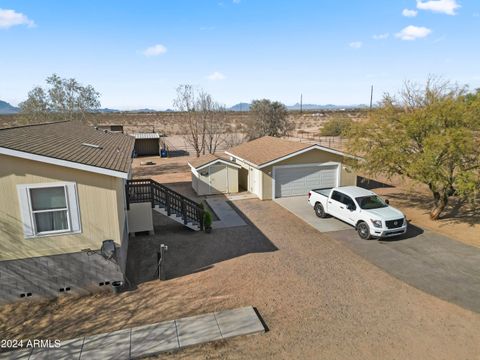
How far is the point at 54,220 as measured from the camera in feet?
34.1

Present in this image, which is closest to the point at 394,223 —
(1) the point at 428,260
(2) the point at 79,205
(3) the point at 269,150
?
(1) the point at 428,260

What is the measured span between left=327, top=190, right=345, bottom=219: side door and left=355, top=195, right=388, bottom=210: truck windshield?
0.90 meters

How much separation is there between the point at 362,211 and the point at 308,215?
3.80 metres

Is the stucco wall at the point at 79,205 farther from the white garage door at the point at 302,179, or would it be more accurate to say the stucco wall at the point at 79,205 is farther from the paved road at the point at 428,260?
the white garage door at the point at 302,179

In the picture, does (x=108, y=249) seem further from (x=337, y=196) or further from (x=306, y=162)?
→ (x=306, y=162)

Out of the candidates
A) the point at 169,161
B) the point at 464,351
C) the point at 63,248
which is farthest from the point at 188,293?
the point at 169,161

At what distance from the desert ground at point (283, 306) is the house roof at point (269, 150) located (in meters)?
7.64

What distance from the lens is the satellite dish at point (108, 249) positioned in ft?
34.9

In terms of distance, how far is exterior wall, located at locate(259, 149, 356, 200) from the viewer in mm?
21281

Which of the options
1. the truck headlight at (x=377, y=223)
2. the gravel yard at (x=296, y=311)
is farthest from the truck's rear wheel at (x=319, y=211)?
→ the gravel yard at (x=296, y=311)

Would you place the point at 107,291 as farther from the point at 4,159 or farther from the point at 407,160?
the point at 407,160

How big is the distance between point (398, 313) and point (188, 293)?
6041 millimetres

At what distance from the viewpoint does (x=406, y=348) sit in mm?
8109

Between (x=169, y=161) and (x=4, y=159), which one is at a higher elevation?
(x=4, y=159)
